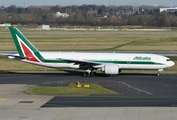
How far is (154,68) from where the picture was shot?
59.0 m

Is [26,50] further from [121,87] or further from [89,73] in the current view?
[121,87]

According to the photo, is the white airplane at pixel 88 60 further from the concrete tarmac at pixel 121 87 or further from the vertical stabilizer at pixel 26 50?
the concrete tarmac at pixel 121 87

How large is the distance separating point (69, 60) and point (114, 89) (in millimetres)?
11302

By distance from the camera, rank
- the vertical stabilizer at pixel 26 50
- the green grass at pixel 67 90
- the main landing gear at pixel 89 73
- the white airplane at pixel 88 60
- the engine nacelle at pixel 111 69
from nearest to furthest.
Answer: the green grass at pixel 67 90 → the engine nacelle at pixel 111 69 → the white airplane at pixel 88 60 → the main landing gear at pixel 89 73 → the vertical stabilizer at pixel 26 50

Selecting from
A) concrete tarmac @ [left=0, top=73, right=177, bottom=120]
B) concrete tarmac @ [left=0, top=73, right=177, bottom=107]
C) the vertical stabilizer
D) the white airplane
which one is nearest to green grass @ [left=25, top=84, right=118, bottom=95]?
Result: concrete tarmac @ [left=0, top=73, right=177, bottom=120]

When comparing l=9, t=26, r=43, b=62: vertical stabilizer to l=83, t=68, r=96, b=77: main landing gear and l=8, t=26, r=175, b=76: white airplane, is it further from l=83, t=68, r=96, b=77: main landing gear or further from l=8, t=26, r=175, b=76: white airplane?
l=83, t=68, r=96, b=77: main landing gear

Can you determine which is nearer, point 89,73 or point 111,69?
point 111,69

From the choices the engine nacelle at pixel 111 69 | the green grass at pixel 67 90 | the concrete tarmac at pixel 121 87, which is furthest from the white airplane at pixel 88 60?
the green grass at pixel 67 90

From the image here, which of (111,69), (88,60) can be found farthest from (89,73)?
(111,69)

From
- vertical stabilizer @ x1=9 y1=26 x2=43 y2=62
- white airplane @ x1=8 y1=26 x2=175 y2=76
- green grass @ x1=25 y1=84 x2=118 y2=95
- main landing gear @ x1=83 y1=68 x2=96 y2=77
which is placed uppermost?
vertical stabilizer @ x1=9 y1=26 x2=43 y2=62

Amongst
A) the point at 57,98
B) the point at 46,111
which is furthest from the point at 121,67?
the point at 46,111

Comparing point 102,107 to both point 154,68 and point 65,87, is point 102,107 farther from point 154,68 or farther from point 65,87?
point 154,68

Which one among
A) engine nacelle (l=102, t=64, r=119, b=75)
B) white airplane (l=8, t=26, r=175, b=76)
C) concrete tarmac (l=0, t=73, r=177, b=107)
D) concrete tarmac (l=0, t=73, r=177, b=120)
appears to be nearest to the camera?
concrete tarmac (l=0, t=73, r=177, b=120)

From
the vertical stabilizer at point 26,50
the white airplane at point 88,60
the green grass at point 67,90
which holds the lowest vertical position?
the green grass at point 67,90
